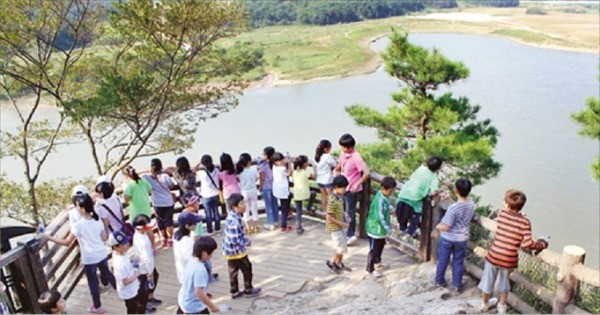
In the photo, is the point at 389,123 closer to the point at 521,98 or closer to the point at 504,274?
the point at 504,274

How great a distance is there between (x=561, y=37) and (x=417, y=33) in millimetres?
16473

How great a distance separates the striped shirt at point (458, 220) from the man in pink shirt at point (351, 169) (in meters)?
1.41

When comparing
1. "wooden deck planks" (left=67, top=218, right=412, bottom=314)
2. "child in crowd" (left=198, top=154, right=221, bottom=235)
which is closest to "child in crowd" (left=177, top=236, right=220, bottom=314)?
"wooden deck planks" (left=67, top=218, right=412, bottom=314)

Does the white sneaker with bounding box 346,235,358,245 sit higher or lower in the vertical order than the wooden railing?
lower

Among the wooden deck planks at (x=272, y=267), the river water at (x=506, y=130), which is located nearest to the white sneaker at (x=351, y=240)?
the wooden deck planks at (x=272, y=267)

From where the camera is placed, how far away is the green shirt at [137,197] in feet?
18.5

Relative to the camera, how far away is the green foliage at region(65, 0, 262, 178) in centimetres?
945

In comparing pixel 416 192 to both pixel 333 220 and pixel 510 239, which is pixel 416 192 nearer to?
pixel 333 220

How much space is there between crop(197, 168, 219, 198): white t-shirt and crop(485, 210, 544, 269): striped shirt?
11.3ft

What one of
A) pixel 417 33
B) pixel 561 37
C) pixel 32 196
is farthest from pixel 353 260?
pixel 417 33

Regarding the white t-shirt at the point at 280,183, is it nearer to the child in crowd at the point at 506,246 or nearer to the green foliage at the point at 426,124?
the child in crowd at the point at 506,246

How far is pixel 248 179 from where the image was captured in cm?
641

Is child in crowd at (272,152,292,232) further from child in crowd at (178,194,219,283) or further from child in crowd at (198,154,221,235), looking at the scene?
child in crowd at (178,194,219,283)

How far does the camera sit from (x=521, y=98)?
2772 centimetres
